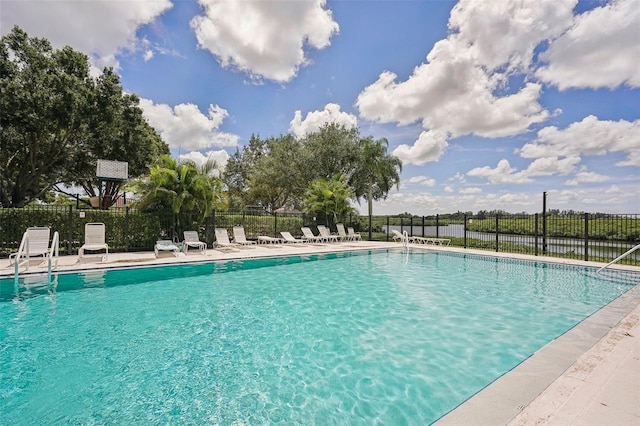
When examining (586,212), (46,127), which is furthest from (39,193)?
(586,212)

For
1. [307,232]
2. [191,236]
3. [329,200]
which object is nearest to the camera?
[191,236]

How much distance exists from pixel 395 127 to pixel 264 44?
11774 millimetres

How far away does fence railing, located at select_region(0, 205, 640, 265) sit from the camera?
10.8 meters

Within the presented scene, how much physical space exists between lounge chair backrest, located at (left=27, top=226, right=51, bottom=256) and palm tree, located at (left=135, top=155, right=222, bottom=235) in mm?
3875

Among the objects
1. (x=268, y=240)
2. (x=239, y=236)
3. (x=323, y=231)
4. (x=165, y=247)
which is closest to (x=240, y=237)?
(x=239, y=236)

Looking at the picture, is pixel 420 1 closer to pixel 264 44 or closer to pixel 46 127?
pixel 264 44

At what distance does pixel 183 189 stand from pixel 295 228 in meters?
7.82

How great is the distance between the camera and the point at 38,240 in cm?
873

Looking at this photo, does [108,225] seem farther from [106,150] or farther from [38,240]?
[106,150]

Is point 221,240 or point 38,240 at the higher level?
point 38,240

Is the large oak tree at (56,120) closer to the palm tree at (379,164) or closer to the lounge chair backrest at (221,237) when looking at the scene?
the lounge chair backrest at (221,237)

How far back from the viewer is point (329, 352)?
409cm

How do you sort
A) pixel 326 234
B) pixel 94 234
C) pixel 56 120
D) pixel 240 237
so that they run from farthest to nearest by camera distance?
pixel 326 234
pixel 56 120
pixel 240 237
pixel 94 234

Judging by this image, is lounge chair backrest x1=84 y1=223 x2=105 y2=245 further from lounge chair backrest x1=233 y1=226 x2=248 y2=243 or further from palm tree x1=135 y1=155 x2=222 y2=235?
lounge chair backrest x1=233 y1=226 x2=248 y2=243
